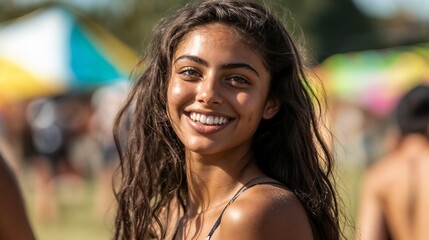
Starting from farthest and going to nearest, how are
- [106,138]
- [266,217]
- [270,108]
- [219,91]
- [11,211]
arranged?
1. [106,138]
2. [11,211]
3. [270,108]
4. [219,91]
5. [266,217]

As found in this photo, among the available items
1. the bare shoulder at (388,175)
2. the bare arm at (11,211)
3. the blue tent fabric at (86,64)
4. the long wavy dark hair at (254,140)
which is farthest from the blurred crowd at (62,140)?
the long wavy dark hair at (254,140)

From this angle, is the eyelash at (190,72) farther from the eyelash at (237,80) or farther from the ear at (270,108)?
the ear at (270,108)

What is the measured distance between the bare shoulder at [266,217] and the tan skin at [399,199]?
2727mm

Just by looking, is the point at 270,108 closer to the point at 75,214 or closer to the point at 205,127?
the point at 205,127

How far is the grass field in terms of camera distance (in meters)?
14.2

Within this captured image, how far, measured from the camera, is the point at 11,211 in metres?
3.85

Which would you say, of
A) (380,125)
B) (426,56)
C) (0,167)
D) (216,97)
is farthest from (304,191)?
(380,125)

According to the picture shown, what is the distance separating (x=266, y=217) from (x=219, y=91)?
0.40 metres

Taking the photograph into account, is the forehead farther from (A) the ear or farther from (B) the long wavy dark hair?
(A) the ear

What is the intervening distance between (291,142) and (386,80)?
24.4 meters

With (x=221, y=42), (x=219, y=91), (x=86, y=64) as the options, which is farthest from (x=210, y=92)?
(x=86, y=64)

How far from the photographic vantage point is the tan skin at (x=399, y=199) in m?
5.79

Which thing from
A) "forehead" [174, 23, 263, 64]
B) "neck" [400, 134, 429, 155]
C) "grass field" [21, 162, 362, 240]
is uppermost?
"forehead" [174, 23, 263, 64]

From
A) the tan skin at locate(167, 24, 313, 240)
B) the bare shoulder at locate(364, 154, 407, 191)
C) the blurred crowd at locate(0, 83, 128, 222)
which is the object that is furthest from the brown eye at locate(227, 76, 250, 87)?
the blurred crowd at locate(0, 83, 128, 222)
